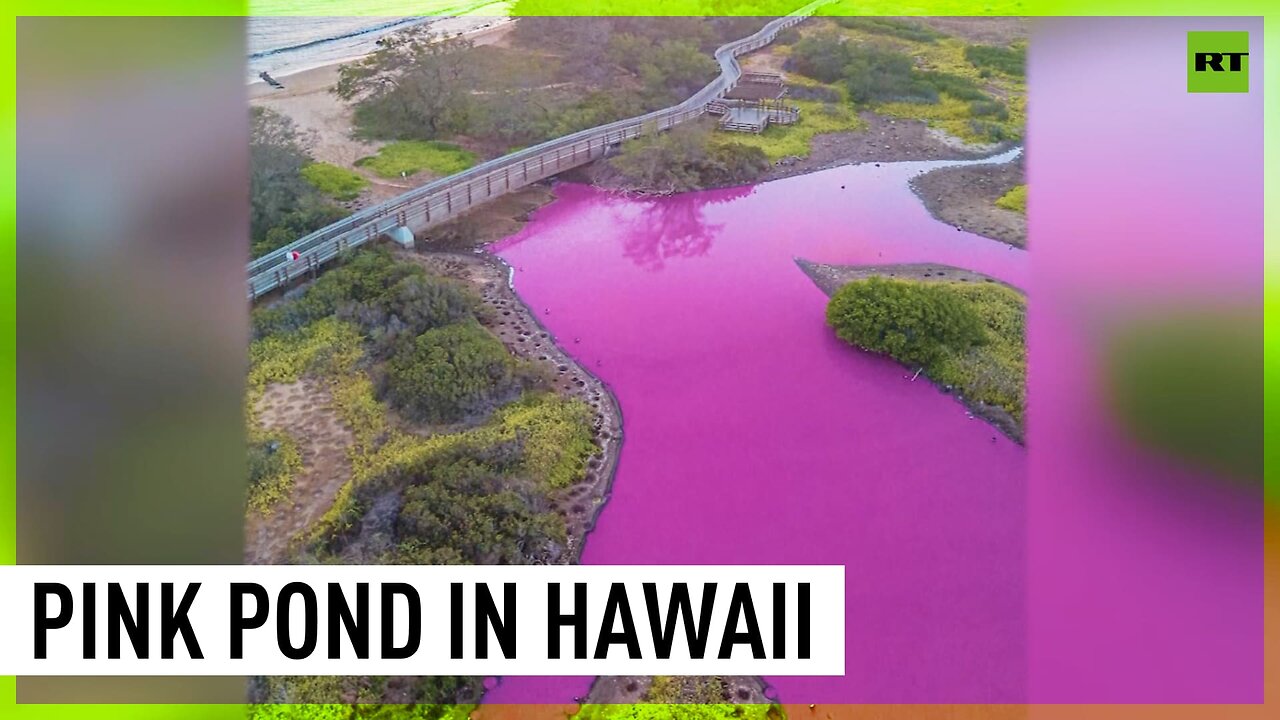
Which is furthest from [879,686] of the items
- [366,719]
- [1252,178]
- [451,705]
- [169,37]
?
[169,37]

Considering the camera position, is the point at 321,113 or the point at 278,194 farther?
the point at 321,113

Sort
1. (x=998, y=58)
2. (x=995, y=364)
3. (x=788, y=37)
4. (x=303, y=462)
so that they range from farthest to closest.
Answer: (x=788, y=37), (x=998, y=58), (x=995, y=364), (x=303, y=462)

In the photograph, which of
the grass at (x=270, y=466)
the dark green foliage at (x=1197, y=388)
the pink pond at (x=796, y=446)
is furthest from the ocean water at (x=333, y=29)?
the dark green foliage at (x=1197, y=388)

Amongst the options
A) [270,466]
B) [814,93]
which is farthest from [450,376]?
[814,93]

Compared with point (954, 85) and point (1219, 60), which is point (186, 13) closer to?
point (1219, 60)

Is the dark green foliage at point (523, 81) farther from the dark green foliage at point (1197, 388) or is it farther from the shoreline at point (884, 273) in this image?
the dark green foliage at point (1197, 388)

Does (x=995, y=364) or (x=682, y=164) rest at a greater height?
(x=682, y=164)

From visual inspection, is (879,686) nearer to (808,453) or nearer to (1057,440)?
(808,453)
